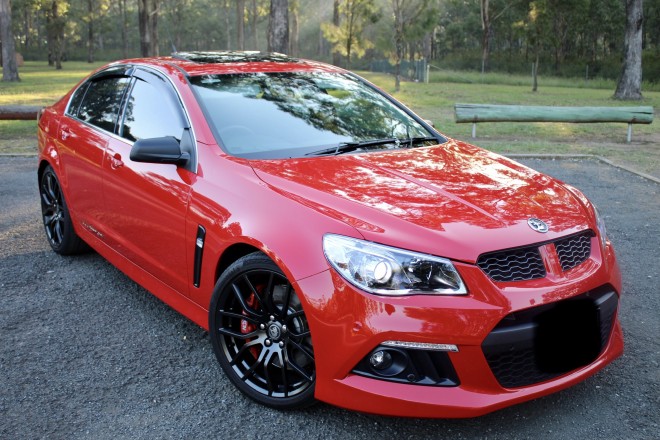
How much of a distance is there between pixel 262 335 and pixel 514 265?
126cm

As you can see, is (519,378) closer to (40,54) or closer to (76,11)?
(76,11)

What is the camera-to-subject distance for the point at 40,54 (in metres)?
79.1

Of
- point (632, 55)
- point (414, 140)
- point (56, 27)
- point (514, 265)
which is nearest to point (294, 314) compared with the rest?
point (514, 265)

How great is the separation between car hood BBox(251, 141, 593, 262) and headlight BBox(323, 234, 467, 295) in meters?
0.04

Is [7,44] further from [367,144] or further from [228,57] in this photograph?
[367,144]

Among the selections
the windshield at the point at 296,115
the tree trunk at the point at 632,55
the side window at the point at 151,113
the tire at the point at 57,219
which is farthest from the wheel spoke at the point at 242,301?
the tree trunk at the point at 632,55

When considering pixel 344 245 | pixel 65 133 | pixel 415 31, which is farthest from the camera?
pixel 415 31

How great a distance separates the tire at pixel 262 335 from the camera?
3.17 meters

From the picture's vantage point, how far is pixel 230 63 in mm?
4699

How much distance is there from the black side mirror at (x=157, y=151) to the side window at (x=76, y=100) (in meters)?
2.03

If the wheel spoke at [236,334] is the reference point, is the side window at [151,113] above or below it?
above

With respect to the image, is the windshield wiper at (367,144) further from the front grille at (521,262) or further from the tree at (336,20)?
the tree at (336,20)

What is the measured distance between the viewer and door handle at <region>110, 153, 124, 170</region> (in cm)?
446

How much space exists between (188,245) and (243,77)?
132cm
